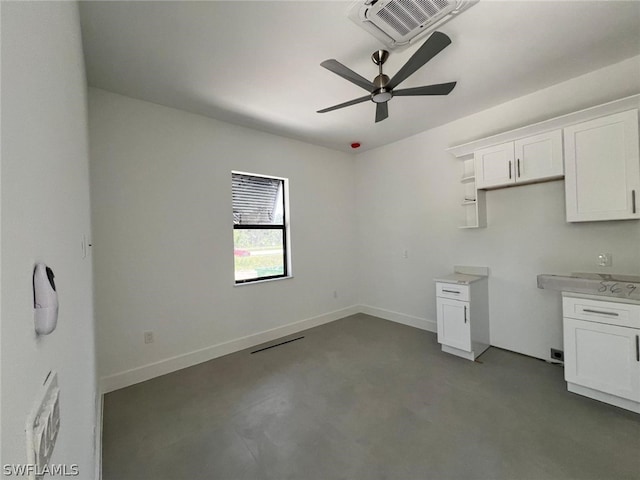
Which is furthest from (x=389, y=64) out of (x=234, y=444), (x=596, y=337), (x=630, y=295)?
(x=234, y=444)

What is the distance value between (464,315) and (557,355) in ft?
3.10

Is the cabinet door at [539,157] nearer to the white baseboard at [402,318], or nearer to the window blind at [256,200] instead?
the white baseboard at [402,318]

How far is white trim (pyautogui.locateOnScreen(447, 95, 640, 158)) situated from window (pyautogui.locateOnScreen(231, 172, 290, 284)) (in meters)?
2.35

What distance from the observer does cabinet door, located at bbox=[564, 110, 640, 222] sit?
2.16 meters

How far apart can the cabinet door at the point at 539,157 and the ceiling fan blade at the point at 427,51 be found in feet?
5.37

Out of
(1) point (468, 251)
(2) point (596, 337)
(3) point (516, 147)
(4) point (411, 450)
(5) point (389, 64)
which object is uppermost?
→ (5) point (389, 64)

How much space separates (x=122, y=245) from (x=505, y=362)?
13.3ft

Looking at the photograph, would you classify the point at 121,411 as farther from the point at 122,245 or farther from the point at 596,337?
the point at 596,337

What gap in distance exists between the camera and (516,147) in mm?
2748

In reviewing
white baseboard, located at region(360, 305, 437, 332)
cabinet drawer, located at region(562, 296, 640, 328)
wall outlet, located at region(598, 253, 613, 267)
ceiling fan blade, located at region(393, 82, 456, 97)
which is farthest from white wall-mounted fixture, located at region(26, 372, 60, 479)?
white baseboard, located at region(360, 305, 437, 332)

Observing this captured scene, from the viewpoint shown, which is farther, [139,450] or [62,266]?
[139,450]

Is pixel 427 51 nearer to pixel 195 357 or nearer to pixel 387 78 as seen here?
pixel 387 78

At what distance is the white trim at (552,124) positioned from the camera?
215 cm

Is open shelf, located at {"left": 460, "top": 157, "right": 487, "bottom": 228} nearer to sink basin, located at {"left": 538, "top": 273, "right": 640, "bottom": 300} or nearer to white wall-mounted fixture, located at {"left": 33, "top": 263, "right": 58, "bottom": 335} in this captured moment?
sink basin, located at {"left": 538, "top": 273, "right": 640, "bottom": 300}
